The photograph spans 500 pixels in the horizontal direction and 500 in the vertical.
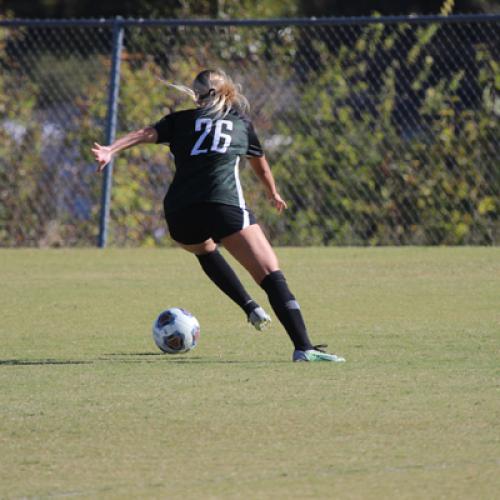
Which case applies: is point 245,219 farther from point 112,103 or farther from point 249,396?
point 112,103

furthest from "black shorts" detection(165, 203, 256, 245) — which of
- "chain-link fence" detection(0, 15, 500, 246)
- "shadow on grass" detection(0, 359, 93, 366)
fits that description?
"chain-link fence" detection(0, 15, 500, 246)

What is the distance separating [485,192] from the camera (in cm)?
1548

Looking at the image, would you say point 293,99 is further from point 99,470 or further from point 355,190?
point 99,470

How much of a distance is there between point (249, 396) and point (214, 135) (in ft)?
6.61

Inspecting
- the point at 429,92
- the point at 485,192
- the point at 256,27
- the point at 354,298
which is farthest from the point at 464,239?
the point at 354,298

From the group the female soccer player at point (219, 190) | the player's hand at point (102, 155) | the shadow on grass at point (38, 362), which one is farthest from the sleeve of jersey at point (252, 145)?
the shadow on grass at point (38, 362)

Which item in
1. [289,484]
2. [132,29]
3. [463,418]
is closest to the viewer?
[289,484]

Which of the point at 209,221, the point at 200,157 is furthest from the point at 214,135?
the point at 209,221

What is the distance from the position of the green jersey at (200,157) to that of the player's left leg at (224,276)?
52 cm

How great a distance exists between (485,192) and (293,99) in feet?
7.93

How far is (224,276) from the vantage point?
8695 millimetres

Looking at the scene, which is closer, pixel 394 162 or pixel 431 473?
pixel 431 473

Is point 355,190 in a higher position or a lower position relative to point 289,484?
lower

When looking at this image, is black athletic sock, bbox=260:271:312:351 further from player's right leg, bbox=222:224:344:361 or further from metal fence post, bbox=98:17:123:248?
metal fence post, bbox=98:17:123:248
